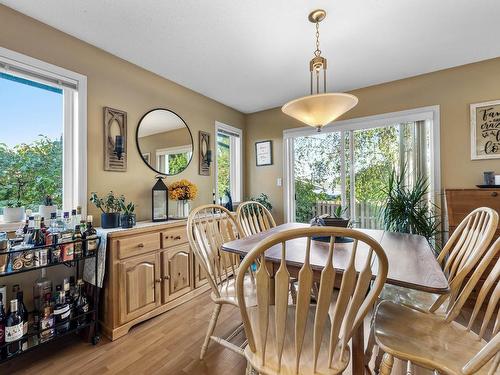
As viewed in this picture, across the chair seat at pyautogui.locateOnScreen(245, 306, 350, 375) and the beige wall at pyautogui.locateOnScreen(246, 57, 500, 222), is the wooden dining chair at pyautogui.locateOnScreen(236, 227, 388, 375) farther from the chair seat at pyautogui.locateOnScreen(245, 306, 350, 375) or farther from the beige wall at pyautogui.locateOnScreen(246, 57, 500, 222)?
the beige wall at pyautogui.locateOnScreen(246, 57, 500, 222)

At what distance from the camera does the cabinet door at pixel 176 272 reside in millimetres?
2197

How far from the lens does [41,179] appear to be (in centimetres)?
190

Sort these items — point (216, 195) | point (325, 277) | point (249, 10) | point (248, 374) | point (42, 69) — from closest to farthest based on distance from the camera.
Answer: point (325, 277), point (248, 374), point (249, 10), point (42, 69), point (216, 195)

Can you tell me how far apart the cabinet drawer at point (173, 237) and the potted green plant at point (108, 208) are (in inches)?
16.1

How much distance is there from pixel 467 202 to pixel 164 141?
309 centimetres

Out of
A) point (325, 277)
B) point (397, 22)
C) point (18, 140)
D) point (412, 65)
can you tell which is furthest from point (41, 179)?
point (412, 65)

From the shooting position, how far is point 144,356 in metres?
1.64

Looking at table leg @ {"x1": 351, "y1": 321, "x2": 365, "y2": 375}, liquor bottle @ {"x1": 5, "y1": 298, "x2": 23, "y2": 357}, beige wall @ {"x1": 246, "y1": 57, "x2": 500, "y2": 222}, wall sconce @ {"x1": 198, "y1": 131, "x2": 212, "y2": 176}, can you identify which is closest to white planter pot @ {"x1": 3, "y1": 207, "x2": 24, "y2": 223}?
liquor bottle @ {"x1": 5, "y1": 298, "x2": 23, "y2": 357}

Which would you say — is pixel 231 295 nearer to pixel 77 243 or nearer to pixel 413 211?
pixel 77 243

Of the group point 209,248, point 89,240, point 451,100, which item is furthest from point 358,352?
point 451,100

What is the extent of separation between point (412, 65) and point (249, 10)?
1.88 metres

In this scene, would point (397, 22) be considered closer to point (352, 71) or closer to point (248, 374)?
point (352, 71)

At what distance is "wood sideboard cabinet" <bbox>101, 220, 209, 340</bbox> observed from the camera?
1836mm

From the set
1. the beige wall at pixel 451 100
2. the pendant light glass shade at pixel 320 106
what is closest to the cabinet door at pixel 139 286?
the pendant light glass shade at pixel 320 106
